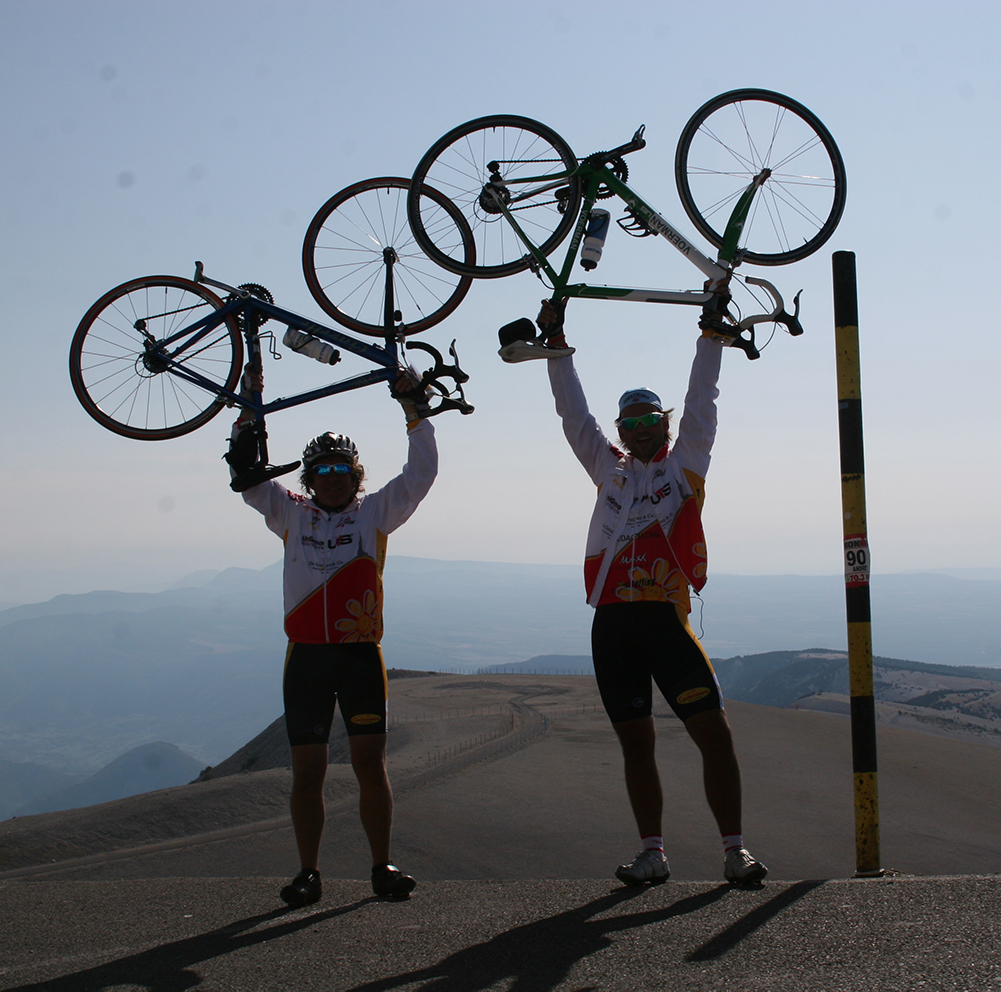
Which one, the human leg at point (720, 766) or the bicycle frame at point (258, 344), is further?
the bicycle frame at point (258, 344)

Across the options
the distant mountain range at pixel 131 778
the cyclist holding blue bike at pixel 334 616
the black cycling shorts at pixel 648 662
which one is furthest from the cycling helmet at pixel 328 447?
the distant mountain range at pixel 131 778

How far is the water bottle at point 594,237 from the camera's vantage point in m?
5.52

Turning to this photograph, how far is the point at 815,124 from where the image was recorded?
5.99 m

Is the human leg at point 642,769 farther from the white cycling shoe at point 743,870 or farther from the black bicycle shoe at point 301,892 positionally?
the black bicycle shoe at point 301,892

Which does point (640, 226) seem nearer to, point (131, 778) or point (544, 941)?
point (544, 941)

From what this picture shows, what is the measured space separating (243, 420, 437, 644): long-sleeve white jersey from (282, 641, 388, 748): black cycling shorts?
0.07 metres

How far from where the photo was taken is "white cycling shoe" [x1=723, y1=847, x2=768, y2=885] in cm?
338

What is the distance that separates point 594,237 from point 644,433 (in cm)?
198

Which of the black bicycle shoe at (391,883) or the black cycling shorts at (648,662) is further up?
the black cycling shorts at (648,662)

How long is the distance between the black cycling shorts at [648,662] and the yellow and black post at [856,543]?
86cm

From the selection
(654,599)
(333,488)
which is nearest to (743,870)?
(654,599)

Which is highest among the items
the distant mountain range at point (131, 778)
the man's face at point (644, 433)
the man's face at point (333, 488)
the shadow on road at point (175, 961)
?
the man's face at point (644, 433)

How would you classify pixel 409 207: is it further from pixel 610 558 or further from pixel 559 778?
pixel 559 778

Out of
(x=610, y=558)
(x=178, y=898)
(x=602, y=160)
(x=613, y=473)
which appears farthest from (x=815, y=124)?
(x=178, y=898)
